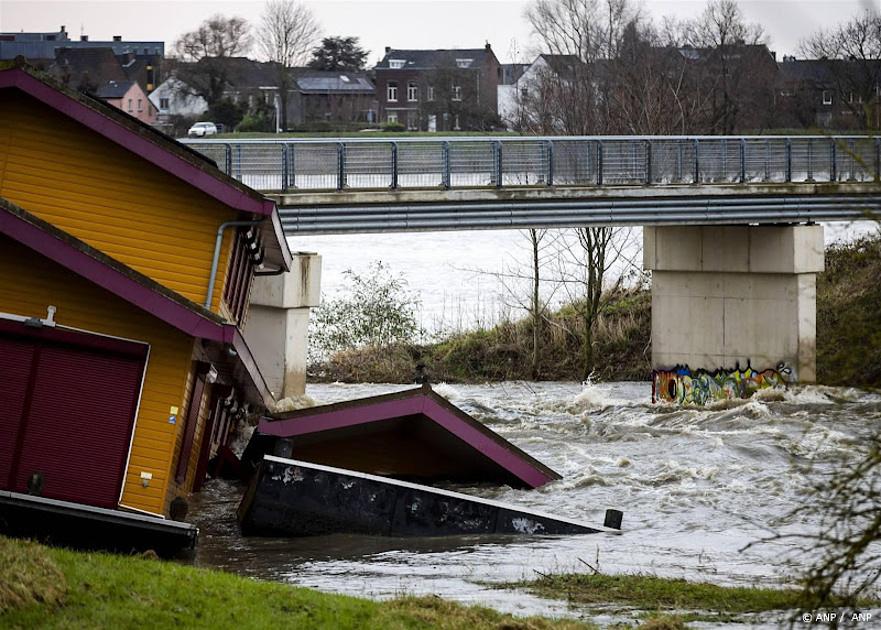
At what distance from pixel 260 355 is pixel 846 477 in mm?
28987

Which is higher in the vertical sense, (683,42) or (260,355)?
(683,42)

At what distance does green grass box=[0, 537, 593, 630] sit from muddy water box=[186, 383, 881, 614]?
1.73m

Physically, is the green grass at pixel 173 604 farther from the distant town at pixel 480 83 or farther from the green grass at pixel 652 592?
the distant town at pixel 480 83

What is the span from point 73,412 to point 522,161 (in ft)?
68.5

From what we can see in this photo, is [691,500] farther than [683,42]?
No

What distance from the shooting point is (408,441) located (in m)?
24.1

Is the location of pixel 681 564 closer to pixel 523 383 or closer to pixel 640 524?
pixel 640 524

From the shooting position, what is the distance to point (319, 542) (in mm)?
18766

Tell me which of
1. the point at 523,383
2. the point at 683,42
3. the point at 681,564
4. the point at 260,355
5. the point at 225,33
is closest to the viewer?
the point at 681,564

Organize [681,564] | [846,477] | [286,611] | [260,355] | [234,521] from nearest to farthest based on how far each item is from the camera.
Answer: [846,477]
[286,611]
[681,564]
[234,521]
[260,355]

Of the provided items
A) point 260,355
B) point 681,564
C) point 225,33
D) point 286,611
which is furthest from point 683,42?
point 286,611

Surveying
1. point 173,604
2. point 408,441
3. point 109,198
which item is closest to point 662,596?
point 173,604

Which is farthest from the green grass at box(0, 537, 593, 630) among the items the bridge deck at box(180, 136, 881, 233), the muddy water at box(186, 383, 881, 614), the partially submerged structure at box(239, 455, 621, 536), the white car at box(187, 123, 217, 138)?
the white car at box(187, 123, 217, 138)

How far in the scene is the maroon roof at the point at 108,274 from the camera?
16766 mm
